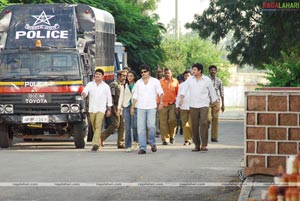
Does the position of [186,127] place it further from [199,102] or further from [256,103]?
[256,103]

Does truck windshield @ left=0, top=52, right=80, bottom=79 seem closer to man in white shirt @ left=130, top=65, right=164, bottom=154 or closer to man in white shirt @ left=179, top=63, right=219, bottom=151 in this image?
man in white shirt @ left=130, top=65, right=164, bottom=154

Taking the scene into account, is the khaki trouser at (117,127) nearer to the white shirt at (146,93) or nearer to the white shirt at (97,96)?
the white shirt at (97,96)

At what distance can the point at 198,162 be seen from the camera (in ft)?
54.9

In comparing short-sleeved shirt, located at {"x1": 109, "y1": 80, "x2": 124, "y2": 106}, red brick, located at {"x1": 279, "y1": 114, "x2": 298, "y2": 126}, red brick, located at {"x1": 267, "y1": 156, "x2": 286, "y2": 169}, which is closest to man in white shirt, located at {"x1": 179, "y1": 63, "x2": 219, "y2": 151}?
short-sleeved shirt, located at {"x1": 109, "y1": 80, "x2": 124, "y2": 106}

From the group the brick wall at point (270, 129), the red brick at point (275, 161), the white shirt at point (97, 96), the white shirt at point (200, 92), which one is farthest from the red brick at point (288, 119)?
the white shirt at point (97, 96)

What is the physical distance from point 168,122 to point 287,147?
35.0ft

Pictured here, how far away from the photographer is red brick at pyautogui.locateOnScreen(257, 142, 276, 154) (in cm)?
1304

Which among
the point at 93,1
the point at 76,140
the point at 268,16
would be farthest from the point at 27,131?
the point at 93,1

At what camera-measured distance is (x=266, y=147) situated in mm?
13070

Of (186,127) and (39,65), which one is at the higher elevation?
(39,65)

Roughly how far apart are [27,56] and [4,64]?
51 centimetres

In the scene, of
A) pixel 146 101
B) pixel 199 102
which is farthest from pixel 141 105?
pixel 199 102

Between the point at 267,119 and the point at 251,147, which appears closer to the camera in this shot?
the point at 267,119

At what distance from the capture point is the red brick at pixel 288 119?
12883 mm
